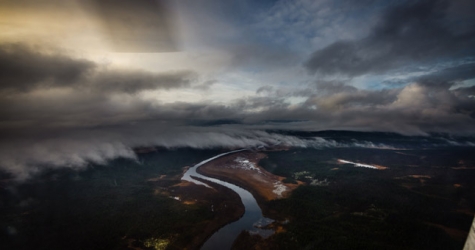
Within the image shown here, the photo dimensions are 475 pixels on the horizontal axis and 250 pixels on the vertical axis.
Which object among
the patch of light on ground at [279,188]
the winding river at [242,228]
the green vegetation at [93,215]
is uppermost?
the patch of light on ground at [279,188]

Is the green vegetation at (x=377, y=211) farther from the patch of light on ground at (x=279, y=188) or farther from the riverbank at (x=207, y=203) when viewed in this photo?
the riverbank at (x=207, y=203)

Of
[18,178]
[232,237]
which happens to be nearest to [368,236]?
[232,237]

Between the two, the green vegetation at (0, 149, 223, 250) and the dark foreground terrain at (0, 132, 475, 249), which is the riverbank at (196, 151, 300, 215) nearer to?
the dark foreground terrain at (0, 132, 475, 249)

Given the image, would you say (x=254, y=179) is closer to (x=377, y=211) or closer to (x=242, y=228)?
(x=242, y=228)

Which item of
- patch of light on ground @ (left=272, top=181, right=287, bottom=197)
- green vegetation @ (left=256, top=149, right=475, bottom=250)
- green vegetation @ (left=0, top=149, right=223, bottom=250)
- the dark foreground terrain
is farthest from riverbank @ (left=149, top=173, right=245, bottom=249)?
patch of light on ground @ (left=272, top=181, right=287, bottom=197)

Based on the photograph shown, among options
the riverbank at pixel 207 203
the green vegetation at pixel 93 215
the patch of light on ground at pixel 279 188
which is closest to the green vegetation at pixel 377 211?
the patch of light on ground at pixel 279 188

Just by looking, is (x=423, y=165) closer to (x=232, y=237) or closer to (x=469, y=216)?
(x=469, y=216)

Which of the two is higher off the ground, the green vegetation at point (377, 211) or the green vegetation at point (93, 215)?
the green vegetation at point (377, 211)

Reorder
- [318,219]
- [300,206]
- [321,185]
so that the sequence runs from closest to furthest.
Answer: [318,219] < [300,206] < [321,185]

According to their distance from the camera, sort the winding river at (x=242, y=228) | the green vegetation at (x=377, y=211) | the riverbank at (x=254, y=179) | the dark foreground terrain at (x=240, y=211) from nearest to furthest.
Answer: the green vegetation at (x=377, y=211)
the dark foreground terrain at (x=240, y=211)
the winding river at (x=242, y=228)
the riverbank at (x=254, y=179)
